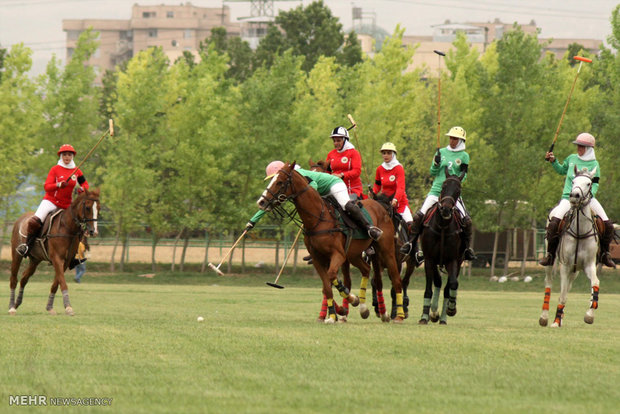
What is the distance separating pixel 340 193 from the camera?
20.1 metres

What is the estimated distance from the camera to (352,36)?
96562mm

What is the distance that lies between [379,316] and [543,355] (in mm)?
7281

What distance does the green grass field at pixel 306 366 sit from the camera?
10703 mm

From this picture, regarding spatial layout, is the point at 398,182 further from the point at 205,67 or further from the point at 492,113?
the point at 205,67

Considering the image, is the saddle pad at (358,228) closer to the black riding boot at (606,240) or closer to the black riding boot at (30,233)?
the black riding boot at (606,240)

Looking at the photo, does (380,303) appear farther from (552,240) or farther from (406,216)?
(552,240)

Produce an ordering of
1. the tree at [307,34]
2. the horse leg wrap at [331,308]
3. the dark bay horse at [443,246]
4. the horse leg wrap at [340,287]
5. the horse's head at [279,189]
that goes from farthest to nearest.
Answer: the tree at [307,34] < the dark bay horse at [443,246] < the horse leg wrap at [331,308] < the horse leg wrap at [340,287] < the horse's head at [279,189]

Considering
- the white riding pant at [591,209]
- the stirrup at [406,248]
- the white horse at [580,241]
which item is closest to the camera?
the white horse at [580,241]

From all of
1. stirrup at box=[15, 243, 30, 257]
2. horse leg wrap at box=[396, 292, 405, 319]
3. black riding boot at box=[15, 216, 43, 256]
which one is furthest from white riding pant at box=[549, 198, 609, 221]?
stirrup at box=[15, 243, 30, 257]

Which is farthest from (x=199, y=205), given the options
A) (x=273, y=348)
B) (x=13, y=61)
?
(x=273, y=348)

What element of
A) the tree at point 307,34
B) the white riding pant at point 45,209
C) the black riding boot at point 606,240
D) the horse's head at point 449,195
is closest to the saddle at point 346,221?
the horse's head at point 449,195

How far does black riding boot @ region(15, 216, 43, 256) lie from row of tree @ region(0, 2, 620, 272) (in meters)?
30.7

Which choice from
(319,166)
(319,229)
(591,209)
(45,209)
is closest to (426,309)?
(319,229)

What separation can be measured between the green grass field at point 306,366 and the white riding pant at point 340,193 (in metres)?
2.23
